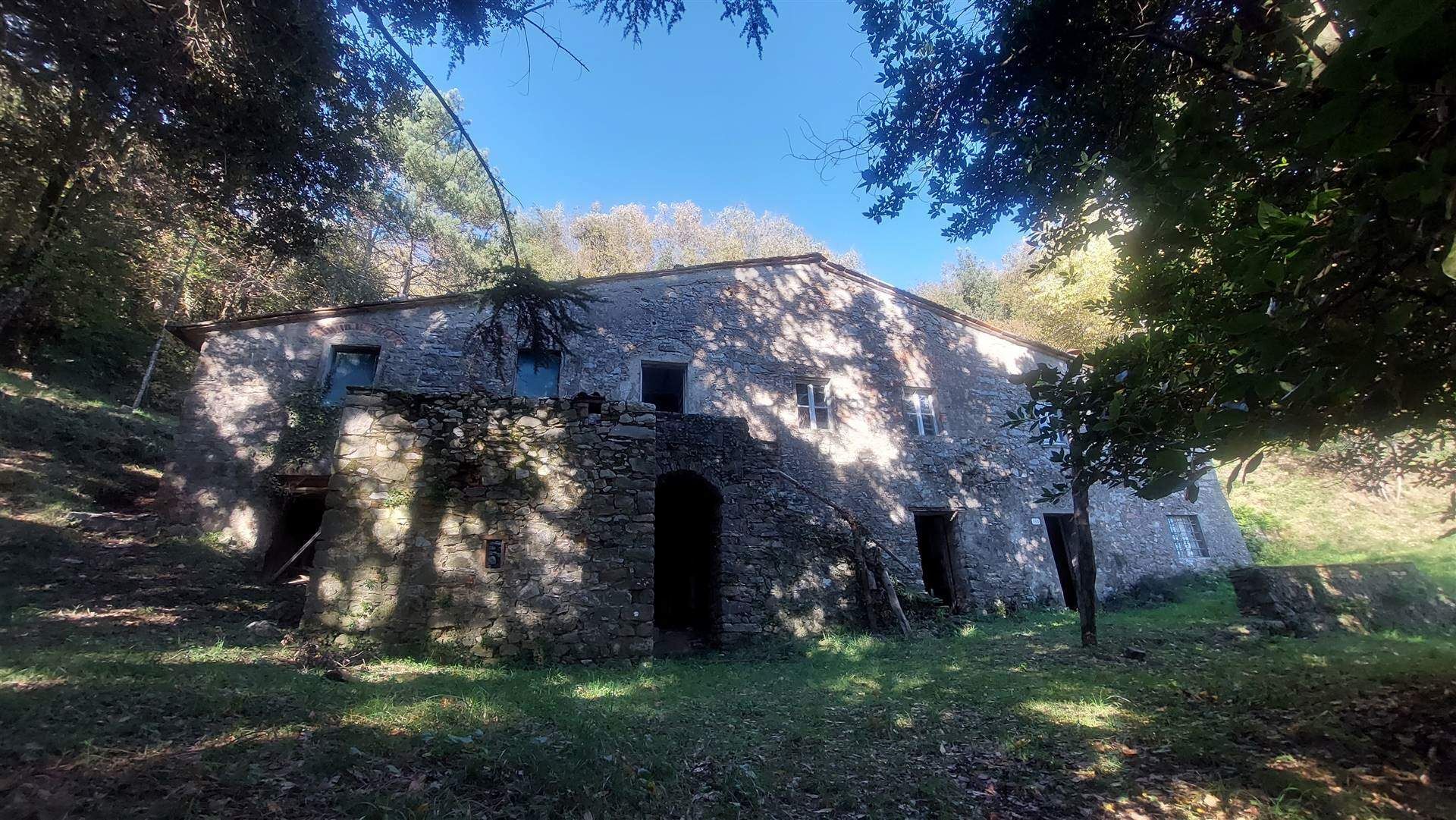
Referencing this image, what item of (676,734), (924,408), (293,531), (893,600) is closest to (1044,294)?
(924,408)

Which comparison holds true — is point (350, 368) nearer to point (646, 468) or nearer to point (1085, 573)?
point (646, 468)

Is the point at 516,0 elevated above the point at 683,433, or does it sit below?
above

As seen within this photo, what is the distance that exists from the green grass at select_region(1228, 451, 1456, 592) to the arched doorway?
15432mm

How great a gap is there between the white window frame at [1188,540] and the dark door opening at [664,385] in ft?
43.3

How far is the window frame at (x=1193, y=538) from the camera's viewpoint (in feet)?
48.5

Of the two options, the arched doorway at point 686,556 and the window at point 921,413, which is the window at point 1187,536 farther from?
the arched doorway at point 686,556

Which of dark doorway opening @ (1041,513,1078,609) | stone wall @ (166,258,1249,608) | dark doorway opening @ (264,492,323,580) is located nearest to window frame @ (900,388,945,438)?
stone wall @ (166,258,1249,608)

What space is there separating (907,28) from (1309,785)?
6435 millimetres

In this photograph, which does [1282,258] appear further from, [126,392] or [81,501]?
[126,392]

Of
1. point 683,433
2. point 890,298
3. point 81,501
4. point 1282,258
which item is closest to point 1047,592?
point 890,298

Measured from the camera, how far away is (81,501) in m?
10.7

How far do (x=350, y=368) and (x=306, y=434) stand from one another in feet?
4.81

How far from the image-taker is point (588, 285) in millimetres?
11664

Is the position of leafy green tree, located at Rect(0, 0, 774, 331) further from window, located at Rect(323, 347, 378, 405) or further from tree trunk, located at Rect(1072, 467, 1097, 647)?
tree trunk, located at Rect(1072, 467, 1097, 647)
